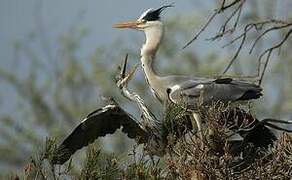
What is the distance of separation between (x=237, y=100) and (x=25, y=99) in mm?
12206

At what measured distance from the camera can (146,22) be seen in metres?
4.75

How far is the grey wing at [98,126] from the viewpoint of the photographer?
10.5 feet

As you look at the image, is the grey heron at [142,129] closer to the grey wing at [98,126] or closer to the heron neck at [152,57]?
the grey wing at [98,126]

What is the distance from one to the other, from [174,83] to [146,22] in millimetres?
590

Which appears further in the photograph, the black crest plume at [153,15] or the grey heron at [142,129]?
the black crest plume at [153,15]

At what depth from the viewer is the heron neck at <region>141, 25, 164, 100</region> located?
4.39 m

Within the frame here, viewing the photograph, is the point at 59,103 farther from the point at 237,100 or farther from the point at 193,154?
the point at 193,154

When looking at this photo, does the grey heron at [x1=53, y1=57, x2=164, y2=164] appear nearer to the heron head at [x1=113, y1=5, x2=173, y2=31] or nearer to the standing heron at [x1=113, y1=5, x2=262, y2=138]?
the standing heron at [x1=113, y1=5, x2=262, y2=138]

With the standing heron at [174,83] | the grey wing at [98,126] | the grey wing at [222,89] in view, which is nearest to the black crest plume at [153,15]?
the standing heron at [174,83]

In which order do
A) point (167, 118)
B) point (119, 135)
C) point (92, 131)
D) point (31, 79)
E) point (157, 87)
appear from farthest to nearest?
point (31, 79)
point (119, 135)
point (157, 87)
point (92, 131)
point (167, 118)

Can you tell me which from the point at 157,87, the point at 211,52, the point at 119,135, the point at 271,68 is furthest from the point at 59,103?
the point at 157,87

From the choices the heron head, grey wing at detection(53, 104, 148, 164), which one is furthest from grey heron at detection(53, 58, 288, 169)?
the heron head

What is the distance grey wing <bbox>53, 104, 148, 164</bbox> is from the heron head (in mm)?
1406

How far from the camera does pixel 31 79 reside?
15.9m
